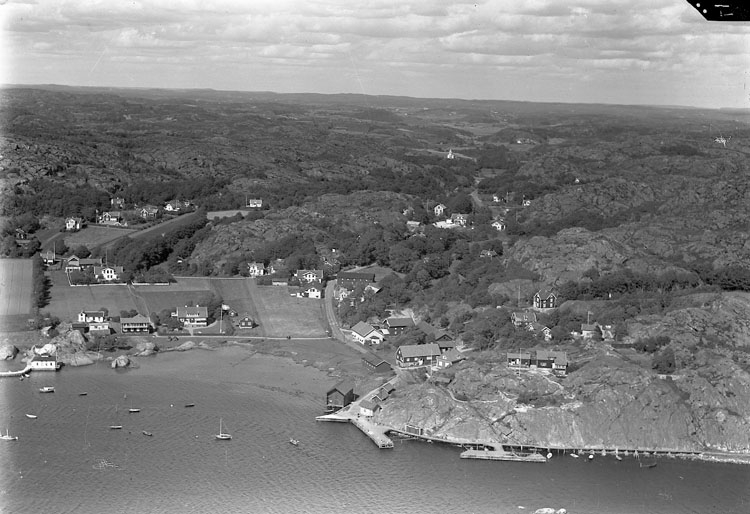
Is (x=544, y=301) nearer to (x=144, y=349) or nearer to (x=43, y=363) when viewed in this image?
(x=144, y=349)

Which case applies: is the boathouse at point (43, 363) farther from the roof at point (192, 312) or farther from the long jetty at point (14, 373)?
the roof at point (192, 312)

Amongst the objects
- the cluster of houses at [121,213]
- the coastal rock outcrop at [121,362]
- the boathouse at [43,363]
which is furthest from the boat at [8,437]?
the cluster of houses at [121,213]

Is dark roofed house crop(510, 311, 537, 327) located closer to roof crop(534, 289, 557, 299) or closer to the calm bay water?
roof crop(534, 289, 557, 299)

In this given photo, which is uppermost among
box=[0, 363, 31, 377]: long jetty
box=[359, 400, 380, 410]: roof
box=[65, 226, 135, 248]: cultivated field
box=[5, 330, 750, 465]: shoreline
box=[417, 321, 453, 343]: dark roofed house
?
box=[65, 226, 135, 248]: cultivated field

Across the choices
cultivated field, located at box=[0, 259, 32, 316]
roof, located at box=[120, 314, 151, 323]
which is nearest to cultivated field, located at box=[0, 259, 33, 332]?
cultivated field, located at box=[0, 259, 32, 316]

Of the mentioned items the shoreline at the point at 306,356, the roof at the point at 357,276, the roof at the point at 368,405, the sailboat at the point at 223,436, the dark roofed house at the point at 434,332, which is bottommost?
the shoreline at the point at 306,356

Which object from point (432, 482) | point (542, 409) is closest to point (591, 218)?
point (542, 409)
